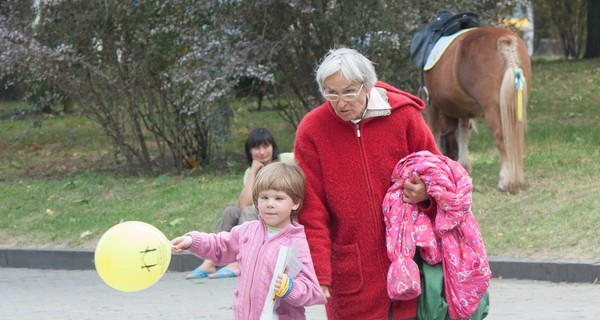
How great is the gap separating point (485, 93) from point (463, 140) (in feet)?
4.11

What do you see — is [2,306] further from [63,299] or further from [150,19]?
[150,19]

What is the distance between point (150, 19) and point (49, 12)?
49.7 inches

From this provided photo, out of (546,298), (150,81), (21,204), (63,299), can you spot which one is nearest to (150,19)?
(150,81)

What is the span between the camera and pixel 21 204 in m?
14.7

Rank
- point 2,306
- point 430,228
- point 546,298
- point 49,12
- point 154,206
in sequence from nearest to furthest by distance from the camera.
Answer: point 430,228
point 546,298
point 2,306
point 154,206
point 49,12

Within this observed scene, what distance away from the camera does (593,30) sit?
2938 cm

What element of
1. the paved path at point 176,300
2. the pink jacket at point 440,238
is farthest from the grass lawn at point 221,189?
the pink jacket at point 440,238

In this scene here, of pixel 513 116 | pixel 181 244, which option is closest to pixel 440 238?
pixel 181 244

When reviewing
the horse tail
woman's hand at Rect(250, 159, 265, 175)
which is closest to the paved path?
woman's hand at Rect(250, 159, 265, 175)

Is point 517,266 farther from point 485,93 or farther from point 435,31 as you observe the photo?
point 435,31

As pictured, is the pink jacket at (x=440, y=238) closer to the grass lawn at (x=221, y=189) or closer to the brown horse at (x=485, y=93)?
the grass lawn at (x=221, y=189)

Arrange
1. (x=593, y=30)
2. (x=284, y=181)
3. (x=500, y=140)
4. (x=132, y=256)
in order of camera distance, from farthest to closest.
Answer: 1. (x=593, y=30)
2. (x=500, y=140)
3. (x=284, y=181)
4. (x=132, y=256)

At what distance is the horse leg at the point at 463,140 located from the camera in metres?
13.6

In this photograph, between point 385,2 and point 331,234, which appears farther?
point 385,2
